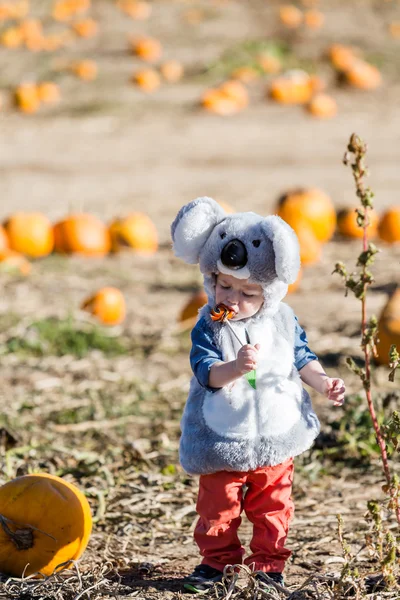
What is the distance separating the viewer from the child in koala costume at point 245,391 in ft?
10.7

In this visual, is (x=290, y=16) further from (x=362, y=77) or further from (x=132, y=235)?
(x=132, y=235)

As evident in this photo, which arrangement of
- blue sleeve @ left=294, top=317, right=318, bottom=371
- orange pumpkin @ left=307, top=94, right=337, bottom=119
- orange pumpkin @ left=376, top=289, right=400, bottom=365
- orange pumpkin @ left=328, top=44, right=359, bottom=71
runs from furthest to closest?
orange pumpkin @ left=328, top=44, right=359, bottom=71
orange pumpkin @ left=307, top=94, right=337, bottom=119
orange pumpkin @ left=376, top=289, right=400, bottom=365
blue sleeve @ left=294, top=317, right=318, bottom=371

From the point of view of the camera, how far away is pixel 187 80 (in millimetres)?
19234

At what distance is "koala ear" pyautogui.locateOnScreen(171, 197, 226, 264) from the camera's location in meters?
3.35

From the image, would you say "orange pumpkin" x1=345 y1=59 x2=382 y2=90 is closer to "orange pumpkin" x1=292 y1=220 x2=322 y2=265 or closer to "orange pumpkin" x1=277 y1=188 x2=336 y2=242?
"orange pumpkin" x1=277 y1=188 x2=336 y2=242

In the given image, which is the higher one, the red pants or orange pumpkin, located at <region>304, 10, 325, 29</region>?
orange pumpkin, located at <region>304, 10, 325, 29</region>

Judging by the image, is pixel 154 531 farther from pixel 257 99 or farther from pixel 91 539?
pixel 257 99

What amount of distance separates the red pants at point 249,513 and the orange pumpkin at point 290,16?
67.0ft

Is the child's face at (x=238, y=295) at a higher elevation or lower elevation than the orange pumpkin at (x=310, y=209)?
lower

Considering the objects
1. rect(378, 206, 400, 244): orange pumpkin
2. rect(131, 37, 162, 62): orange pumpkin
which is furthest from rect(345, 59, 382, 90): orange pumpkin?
rect(378, 206, 400, 244): orange pumpkin

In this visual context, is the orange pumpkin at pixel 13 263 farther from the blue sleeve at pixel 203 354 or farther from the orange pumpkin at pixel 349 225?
the blue sleeve at pixel 203 354

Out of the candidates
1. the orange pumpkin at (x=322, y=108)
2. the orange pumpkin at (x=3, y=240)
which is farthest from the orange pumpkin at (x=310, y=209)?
the orange pumpkin at (x=322, y=108)

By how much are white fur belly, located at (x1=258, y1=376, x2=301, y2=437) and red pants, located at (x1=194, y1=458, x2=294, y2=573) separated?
0.15m

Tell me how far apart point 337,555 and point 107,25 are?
21.3 m
